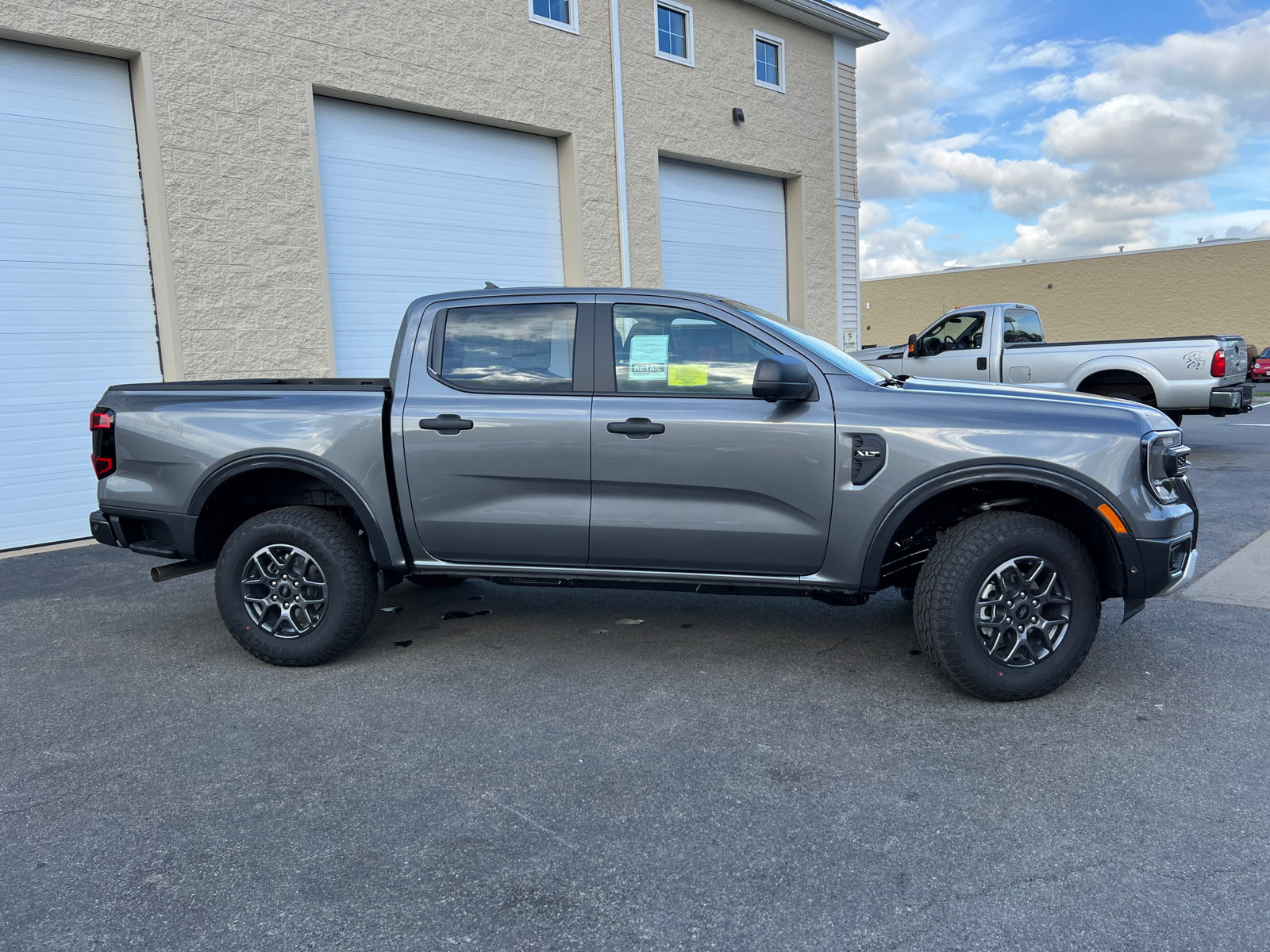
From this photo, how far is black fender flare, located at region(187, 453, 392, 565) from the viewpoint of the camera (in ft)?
14.5

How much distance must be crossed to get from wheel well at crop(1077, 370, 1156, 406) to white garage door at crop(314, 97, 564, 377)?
24.1 feet

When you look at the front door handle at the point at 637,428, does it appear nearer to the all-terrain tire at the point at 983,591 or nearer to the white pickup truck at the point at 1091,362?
the all-terrain tire at the point at 983,591

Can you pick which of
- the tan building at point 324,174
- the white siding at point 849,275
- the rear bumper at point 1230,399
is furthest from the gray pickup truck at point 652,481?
the white siding at point 849,275

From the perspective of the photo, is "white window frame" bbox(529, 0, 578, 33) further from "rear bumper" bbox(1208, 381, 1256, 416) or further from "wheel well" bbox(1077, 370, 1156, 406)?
"rear bumper" bbox(1208, 381, 1256, 416)

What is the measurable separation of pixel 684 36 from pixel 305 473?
Result: 1159 centimetres

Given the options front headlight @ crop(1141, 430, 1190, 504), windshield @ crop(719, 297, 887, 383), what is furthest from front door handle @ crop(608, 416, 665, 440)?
front headlight @ crop(1141, 430, 1190, 504)

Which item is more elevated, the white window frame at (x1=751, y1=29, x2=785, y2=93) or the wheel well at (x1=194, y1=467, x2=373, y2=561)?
the white window frame at (x1=751, y1=29, x2=785, y2=93)

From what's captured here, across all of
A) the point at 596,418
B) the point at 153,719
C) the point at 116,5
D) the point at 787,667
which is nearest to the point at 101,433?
the point at 153,719

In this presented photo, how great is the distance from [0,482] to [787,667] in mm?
7378

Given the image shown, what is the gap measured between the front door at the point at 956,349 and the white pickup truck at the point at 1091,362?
0.01 meters

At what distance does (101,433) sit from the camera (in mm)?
4660

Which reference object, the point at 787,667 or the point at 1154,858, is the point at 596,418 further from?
the point at 1154,858

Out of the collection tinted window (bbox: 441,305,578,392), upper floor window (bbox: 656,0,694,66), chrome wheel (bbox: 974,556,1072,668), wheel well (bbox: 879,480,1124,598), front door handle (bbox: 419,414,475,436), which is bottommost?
chrome wheel (bbox: 974,556,1072,668)

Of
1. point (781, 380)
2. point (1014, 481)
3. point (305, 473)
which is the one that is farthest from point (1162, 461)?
point (305, 473)
